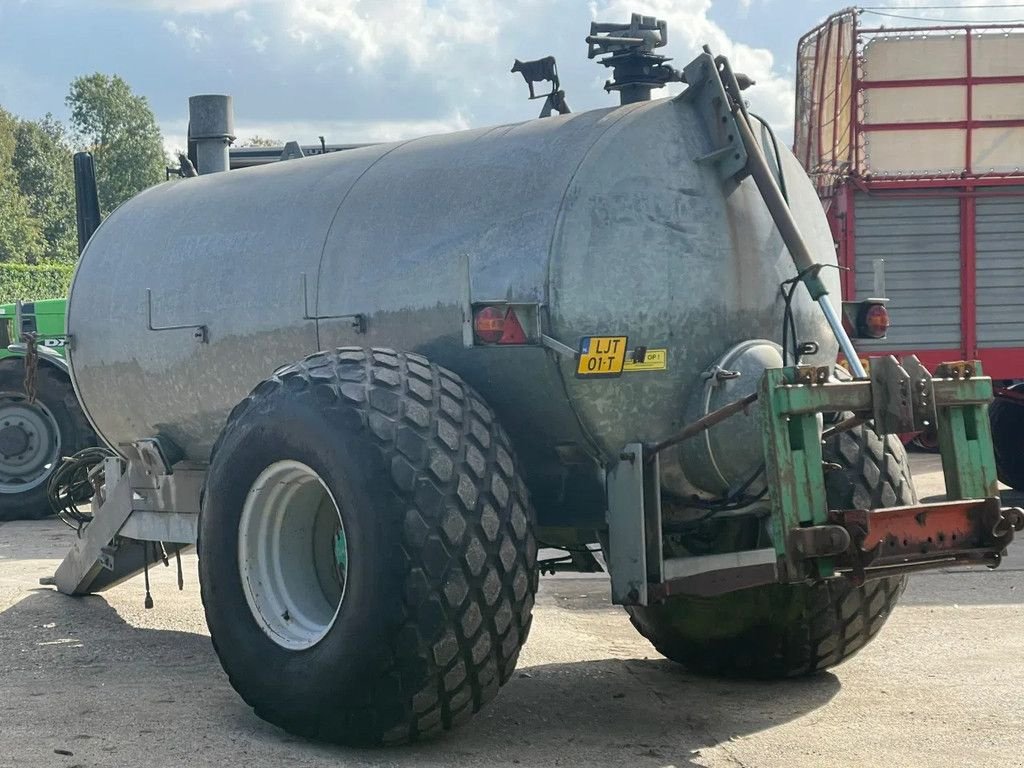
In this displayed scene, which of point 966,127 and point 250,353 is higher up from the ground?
point 966,127

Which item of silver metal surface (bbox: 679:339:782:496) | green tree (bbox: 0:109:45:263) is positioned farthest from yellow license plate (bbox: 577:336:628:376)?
green tree (bbox: 0:109:45:263)

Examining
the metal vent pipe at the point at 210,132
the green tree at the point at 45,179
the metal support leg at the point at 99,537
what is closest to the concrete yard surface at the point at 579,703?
the metal support leg at the point at 99,537

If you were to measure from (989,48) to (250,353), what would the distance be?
7977 mm

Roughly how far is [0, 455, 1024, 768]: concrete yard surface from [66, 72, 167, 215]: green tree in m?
57.3

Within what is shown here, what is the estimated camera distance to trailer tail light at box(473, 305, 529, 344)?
5074mm

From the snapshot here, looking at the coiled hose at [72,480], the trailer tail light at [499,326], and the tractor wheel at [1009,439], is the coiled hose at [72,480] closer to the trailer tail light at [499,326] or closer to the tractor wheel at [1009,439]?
the trailer tail light at [499,326]

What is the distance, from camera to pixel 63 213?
6594cm

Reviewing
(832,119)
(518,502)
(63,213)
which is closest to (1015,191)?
(832,119)

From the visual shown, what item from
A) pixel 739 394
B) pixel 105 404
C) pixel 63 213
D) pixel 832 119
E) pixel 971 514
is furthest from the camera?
pixel 63 213

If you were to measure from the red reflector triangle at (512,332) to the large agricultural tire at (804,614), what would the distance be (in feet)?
4.32

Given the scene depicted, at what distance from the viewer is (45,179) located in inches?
2729

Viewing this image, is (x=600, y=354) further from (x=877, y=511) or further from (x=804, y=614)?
(x=804, y=614)

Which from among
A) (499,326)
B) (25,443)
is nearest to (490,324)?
(499,326)

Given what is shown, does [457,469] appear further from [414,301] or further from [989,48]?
[989,48]
